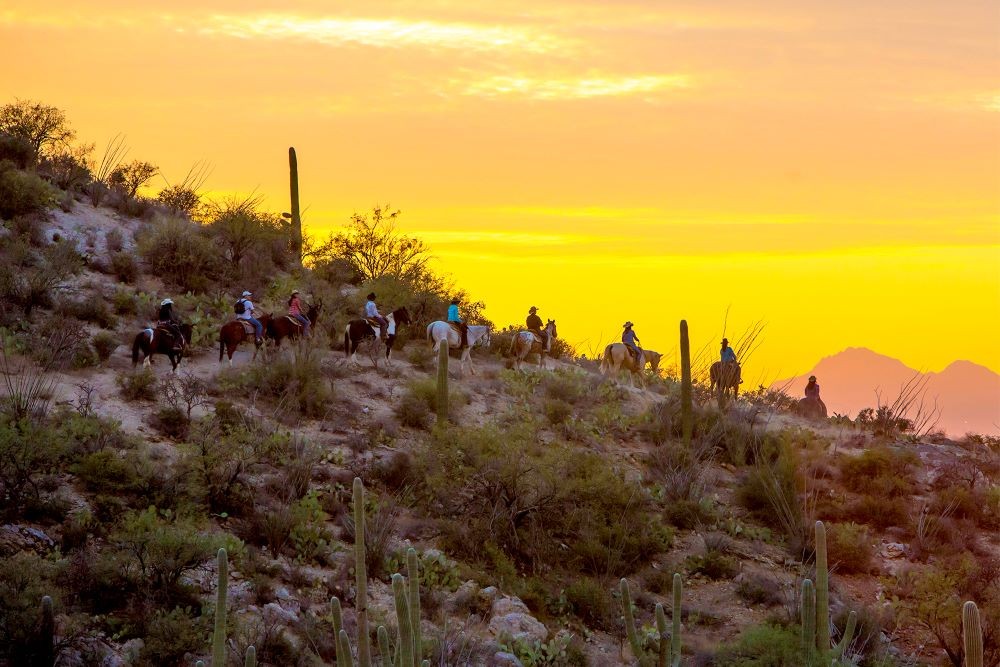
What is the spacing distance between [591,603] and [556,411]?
851cm

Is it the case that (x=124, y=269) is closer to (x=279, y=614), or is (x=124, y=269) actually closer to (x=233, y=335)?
(x=233, y=335)

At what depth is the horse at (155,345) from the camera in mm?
25719

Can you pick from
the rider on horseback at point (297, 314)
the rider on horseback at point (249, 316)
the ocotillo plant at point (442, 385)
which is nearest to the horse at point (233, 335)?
the rider on horseback at point (249, 316)

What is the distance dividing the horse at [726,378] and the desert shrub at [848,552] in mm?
7240

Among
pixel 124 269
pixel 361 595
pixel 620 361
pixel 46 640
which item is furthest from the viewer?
pixel 620 361

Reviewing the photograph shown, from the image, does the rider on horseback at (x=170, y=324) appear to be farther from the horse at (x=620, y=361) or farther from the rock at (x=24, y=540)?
the horse at (x=620, y=361)

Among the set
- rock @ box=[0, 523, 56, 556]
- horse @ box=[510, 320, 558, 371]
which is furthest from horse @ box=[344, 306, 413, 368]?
rock @ box=[0, 523, 56, 556]

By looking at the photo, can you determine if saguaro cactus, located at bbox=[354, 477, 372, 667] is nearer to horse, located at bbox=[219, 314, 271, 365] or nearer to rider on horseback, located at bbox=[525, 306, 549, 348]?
horse, located at bbox=[219, 314, 271, 365]

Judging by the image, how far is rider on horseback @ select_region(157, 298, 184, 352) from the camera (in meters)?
26.4

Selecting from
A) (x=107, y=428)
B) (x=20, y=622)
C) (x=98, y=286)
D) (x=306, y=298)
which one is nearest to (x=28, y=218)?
(x=98, y=286)

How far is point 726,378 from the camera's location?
31.4 metres

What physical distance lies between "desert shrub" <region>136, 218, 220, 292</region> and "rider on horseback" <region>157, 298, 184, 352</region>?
20.2ft

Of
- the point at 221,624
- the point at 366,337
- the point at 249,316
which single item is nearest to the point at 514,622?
the point at 221,624

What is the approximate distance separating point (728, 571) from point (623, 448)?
6125 millimetres
